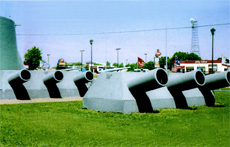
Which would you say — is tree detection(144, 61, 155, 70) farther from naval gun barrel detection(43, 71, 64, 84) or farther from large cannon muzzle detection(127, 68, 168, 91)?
large cannon muzzle detection(127, 68, 168, 91)

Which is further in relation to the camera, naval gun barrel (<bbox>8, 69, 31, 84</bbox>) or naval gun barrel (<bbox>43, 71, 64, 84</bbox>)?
naval gun barrel (<bbox>43, 71, 64, 84</bbox>)

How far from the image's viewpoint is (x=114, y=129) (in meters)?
6.39

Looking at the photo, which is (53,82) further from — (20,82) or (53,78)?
(20,82)

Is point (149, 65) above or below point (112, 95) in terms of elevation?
below

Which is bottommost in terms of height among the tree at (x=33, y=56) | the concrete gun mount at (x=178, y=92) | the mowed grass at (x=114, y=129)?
the mowed grass at (x=114, y=129)

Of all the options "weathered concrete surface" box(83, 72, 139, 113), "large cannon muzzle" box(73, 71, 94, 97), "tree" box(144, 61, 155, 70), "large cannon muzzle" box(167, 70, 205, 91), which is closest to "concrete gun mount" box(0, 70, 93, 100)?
"large cannon muzzle" box(73, 71, 94, 97)

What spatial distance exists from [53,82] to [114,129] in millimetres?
9108

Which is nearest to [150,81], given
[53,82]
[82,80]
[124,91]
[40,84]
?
[124,91]

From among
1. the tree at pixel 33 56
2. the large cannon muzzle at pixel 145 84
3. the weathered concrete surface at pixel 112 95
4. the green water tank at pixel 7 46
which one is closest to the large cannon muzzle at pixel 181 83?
the large cannon muzzle at pixel 145 84

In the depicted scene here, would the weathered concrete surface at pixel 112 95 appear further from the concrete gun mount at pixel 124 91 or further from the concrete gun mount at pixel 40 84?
the concrete gun mount at pixel 40 84

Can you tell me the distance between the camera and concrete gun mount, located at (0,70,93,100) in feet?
43.9

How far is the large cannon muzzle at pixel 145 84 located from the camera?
797cm

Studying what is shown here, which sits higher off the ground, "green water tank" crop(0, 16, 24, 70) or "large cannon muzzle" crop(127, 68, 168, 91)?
"green water tank" crop(0, 16, 24, 70)

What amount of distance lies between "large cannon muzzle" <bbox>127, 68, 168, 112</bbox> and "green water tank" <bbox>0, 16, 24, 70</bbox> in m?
10.0
